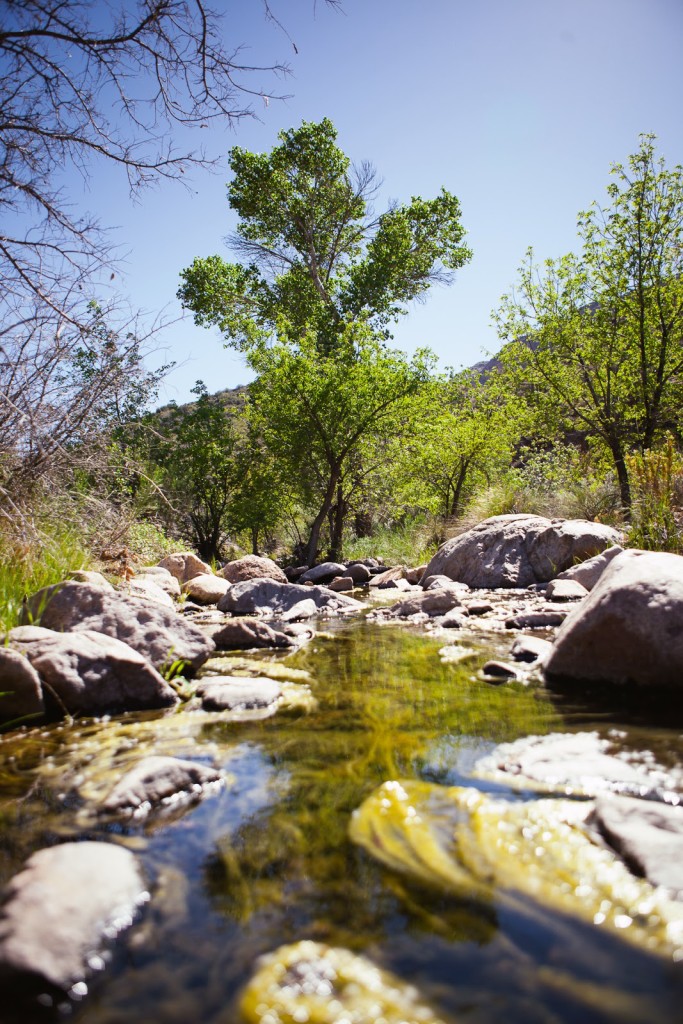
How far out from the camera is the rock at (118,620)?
14.2 feet

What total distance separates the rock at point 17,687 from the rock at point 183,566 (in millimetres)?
7862

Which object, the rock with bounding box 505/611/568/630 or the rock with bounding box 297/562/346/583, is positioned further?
the rock with bounding box 297/562/346/583

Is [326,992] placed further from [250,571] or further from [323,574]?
[323,574]

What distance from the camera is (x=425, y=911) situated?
1.69m

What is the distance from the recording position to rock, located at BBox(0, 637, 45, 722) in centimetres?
333

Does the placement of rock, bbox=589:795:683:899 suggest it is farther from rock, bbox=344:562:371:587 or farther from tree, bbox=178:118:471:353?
tree, bbox=178:118:471:353

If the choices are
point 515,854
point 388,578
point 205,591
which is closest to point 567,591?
point 388,578

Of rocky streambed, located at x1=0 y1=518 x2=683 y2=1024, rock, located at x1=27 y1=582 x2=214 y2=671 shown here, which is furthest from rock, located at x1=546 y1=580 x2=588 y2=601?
rock, located at x1=27 y1=582 x2=214 y2=671

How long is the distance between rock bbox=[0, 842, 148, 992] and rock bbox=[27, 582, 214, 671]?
2.53 meters

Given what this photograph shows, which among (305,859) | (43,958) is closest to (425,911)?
(305,859)

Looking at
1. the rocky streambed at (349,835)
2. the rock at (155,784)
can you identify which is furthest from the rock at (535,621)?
the rock at (155,784)

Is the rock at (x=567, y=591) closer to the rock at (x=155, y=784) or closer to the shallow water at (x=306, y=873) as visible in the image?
the shallow water at (x=306, y=873)

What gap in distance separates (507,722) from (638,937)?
72.2 inches

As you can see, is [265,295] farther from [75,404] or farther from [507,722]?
[507,722]
